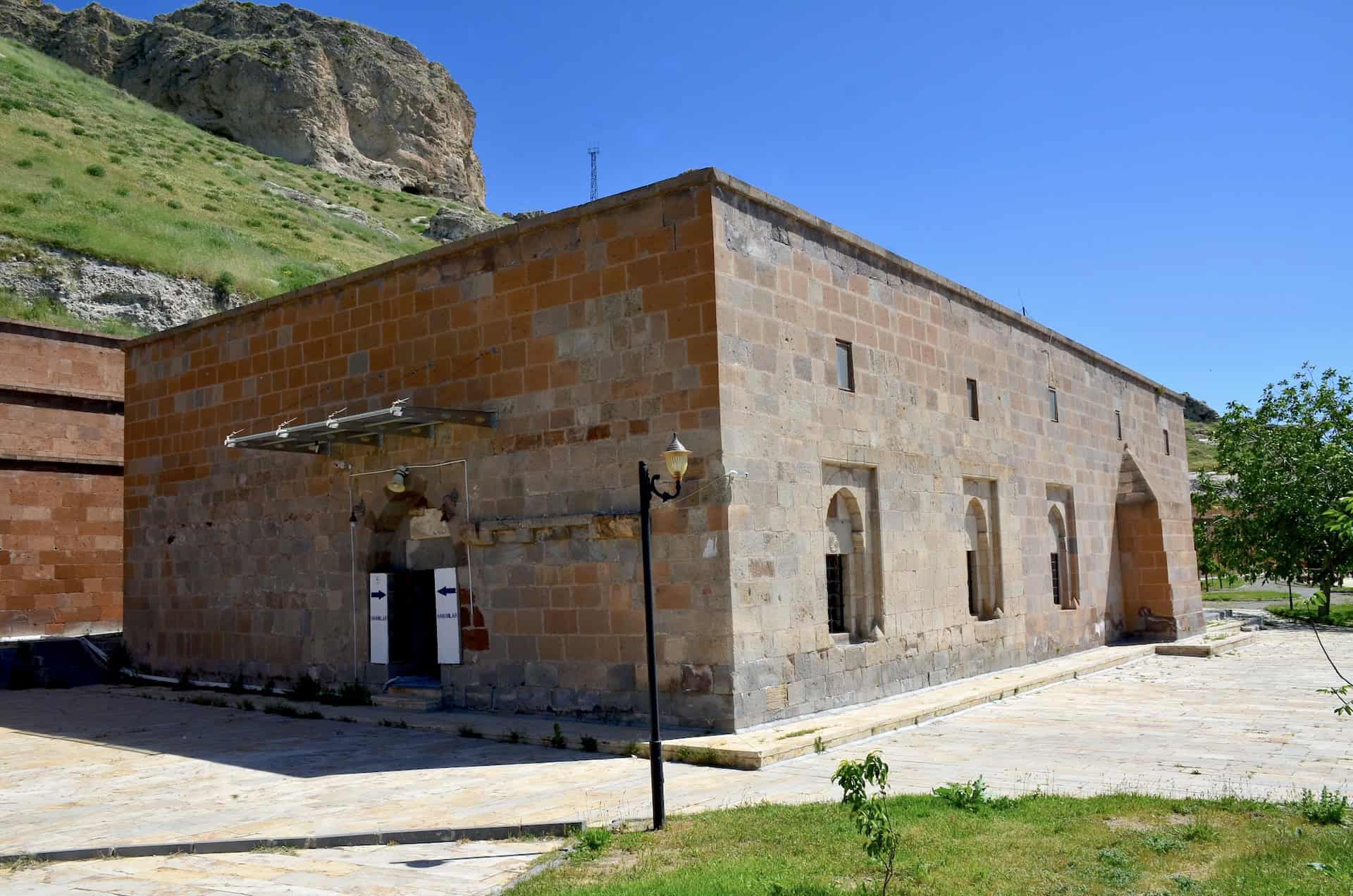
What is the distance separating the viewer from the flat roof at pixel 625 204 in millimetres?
11414

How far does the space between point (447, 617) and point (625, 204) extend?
5.54m

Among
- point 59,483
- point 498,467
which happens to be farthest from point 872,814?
point 59,483

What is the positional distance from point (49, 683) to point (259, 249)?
2377 centimetres

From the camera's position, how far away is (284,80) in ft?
217

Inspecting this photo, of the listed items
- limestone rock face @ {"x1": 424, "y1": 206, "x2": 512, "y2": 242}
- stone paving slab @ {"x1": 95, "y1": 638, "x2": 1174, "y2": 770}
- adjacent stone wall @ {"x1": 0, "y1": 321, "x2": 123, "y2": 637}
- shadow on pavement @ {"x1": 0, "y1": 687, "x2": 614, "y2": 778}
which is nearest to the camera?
stone paving slab @ {"x1": 95, "y1": 638, "x2": 1174, "y2": 770}

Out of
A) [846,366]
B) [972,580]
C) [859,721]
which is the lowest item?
[859,721]

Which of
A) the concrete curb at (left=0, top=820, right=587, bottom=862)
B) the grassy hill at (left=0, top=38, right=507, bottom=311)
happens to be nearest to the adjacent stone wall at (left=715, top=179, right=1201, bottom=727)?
the concrete curb at (left=0, top=820, right=587, bottom=862)

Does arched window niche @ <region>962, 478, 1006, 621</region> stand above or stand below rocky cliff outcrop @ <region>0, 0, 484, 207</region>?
below

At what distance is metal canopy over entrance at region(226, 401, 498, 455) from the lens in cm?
1204

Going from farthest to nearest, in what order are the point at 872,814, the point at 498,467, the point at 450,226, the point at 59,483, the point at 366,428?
the point at 450,226
the point at 59,483
the point at 366,428
the point at 498,467
the point at 872,814

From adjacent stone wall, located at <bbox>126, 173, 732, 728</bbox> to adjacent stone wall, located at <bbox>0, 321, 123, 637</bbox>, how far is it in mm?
4836

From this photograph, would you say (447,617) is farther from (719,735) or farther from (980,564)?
(980,564)

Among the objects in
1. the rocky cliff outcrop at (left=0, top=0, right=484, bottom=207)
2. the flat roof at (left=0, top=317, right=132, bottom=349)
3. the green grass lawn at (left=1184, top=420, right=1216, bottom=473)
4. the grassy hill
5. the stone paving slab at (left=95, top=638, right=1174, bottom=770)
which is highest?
the rocky cliff outcrop at (left=0, top=0, right=484, bottom=207)

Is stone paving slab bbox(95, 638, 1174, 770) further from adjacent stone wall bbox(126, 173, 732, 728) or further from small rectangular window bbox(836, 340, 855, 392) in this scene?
small rectangular window bbox(836, 340, 855, 392)
